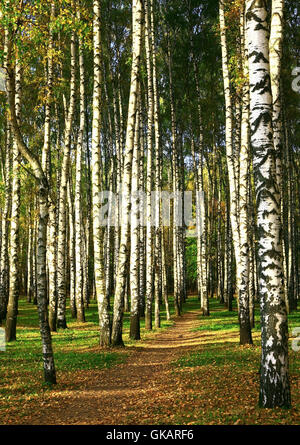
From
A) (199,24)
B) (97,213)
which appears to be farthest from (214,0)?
(97,213)

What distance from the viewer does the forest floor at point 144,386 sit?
5.98m

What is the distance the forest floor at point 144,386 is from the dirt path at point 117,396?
15mm

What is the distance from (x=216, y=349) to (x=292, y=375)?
4666mm

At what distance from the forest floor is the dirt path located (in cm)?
2

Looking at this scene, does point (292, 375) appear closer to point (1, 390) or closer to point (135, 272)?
point (1, 390)

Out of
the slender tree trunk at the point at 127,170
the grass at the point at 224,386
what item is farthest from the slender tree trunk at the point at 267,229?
the slender tree trunk at the point at 127,170

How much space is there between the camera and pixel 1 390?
7.88 meters

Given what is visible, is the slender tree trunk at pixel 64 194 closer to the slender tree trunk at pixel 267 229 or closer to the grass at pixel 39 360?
the grass at pixel 39 360

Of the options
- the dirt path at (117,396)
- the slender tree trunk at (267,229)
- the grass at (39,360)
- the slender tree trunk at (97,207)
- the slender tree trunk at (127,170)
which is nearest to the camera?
the slender tree trunk at (267,229)

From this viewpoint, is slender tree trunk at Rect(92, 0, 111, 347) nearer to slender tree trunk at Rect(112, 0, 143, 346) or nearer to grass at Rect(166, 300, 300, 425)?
slender tree trunk at Rect(112, 0, 143, 346)

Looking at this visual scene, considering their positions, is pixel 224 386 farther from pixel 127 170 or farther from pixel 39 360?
pixel 127 170

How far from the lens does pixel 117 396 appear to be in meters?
7.66

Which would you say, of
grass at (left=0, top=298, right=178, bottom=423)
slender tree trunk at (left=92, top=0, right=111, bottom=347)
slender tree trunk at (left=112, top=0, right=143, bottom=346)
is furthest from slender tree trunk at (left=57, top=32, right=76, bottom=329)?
slender tree trunk at (left=112, top=0, right=143, bottom=346)

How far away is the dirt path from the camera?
6281mm
